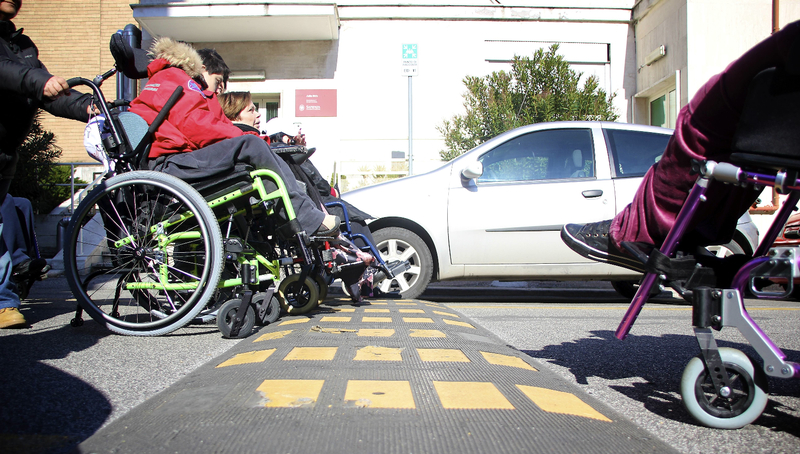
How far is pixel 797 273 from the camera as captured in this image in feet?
5.18

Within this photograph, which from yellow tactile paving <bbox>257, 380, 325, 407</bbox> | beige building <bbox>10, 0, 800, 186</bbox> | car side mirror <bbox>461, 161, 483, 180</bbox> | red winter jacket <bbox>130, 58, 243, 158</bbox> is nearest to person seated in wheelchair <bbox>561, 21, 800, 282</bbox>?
yellow tactile paving <bbox>257, 380, 325, 407</bbox>

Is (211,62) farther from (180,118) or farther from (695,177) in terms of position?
(695,177)

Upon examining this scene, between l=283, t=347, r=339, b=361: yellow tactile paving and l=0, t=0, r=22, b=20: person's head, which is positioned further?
l=0, t=0, r=22, b=20: person's head

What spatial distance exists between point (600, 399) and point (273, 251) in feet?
7.14

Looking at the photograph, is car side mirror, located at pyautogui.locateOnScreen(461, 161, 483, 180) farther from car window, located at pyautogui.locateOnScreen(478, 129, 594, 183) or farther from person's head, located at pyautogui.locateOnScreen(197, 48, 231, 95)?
person's head, located at pyautogui.locateOnScreen(197, 48, 231, 95)

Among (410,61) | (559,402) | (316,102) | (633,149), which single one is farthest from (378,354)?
(316,102)

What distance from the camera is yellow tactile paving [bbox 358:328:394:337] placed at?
276 centimetres

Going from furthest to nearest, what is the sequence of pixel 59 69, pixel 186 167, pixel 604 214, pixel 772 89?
pixel 59 69 < pixel 604 214 < pixel 186 167 < pixel 772 89

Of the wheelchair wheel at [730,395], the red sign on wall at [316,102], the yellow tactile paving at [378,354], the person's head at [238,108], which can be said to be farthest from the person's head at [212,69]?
the red sign on wall at [316,102]

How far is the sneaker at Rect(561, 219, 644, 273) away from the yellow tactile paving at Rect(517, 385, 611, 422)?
Answer: 59 cm

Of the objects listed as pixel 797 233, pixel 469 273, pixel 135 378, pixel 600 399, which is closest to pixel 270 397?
pixel 135 378

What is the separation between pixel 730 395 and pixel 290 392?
1.32m

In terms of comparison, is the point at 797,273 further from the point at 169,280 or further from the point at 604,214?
the point at 604,214

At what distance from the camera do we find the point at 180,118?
3082 millimetres
